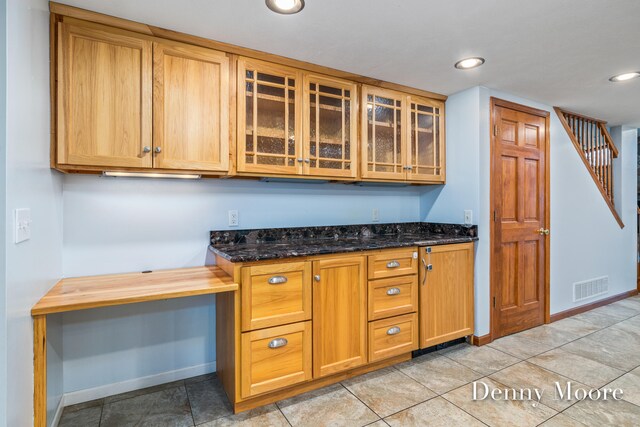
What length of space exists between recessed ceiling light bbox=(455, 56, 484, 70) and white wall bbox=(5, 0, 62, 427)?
2.39m

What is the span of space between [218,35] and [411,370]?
8.38 feet

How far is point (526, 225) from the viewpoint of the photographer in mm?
3098

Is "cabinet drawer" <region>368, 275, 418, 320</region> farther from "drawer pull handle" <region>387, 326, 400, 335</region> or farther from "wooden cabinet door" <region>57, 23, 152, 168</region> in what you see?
"wooden cabinet door" <region>57, 23, 152, 168</region>

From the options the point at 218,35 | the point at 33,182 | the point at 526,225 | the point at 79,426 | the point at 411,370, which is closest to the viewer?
the point at 33,182

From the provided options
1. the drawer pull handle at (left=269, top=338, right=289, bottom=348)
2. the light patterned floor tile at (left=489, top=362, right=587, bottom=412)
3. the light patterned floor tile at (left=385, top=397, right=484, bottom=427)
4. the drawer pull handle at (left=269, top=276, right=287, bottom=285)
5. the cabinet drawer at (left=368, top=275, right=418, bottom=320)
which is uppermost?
the drawer pull handle at (left=269, top=276, right=287, bottom=285)

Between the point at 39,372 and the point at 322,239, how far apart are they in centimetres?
182

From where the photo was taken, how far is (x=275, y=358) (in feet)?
6.40

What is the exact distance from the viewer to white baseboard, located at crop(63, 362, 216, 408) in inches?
78.0

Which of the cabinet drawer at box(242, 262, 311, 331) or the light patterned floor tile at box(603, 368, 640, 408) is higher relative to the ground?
the cabinet drawer at box(242, 262, 311, 331)

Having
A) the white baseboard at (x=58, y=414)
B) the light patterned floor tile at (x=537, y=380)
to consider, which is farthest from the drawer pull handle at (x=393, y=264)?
the white baseboard at (x=58, y=414)

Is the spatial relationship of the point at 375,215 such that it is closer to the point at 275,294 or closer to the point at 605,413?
the point at 275,294

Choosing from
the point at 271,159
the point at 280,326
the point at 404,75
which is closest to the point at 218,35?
the point at 271,159

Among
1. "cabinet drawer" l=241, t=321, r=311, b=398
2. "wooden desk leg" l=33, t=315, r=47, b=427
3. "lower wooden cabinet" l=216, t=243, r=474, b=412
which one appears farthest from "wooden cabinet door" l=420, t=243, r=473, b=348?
"wooden desk leg" l=33, t=315, r=47, b=427

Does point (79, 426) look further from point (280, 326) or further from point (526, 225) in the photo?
point (526, 225)
